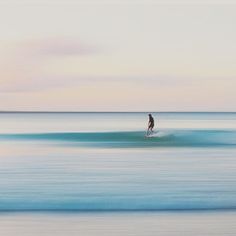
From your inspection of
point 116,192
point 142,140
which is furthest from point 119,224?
point 142,140

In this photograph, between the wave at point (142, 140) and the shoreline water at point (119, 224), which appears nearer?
the shoreline water at point (119, 224)

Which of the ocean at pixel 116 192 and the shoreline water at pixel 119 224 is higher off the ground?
the ocean at pixel 116 192

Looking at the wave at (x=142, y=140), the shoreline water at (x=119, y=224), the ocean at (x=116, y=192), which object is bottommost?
the shoreline water at (x=119, y=224)

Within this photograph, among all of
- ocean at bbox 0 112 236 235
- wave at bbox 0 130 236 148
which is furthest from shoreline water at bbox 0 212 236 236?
wave at bbox 0 130 236 148

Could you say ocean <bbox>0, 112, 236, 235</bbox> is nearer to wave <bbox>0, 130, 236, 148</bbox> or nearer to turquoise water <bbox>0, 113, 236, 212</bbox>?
turquoise water <bbox>0, 113, 236, 212</bbox>

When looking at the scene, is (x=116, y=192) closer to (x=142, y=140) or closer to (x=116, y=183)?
(x=116, y=183)

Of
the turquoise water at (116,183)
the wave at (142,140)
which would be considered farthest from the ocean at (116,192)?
the wave at (142,140)

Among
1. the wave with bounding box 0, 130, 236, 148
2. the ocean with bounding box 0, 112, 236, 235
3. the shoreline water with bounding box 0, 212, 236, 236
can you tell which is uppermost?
the wave with bounding box 0, 130, 236, 148

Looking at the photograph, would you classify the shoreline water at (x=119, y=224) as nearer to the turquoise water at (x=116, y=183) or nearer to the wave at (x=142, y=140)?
the turquoise water at (x=116, y=183)

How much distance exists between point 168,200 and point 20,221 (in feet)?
4.52

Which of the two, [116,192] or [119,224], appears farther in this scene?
[116,192]

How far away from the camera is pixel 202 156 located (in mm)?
10438

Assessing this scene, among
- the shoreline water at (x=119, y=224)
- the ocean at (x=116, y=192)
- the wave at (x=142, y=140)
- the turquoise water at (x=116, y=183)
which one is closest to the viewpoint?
the shoreline water at (x=119, y=224)

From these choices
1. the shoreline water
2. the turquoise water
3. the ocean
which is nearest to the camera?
the shoreline water
